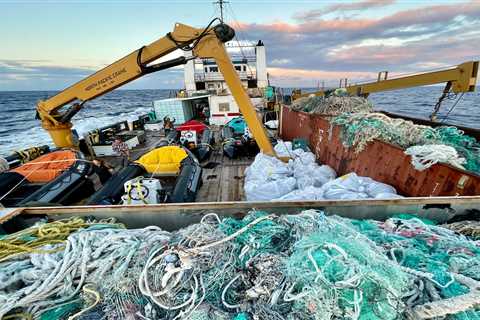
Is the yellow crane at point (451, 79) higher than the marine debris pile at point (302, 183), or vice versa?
the yellow crane at point (451, 79)

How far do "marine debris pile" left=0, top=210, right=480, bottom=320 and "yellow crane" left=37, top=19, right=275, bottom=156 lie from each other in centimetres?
494

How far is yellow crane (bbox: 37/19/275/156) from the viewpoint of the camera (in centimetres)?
572

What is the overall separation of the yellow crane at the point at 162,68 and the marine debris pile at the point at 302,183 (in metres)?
0.92

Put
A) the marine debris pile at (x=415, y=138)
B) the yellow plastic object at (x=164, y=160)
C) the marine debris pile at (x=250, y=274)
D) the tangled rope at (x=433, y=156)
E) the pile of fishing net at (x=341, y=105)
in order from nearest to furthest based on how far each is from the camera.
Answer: the marine debris pile at (x=250, y=274), the tangled rope at (x=433, y=156), the marine debris pile at (x=415, y=138), the yellow plastic object at (x=164, y=160), the pile of fishing net at (x=341, y=105)

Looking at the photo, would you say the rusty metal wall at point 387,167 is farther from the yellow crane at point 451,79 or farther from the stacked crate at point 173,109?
the stacked crate at point 173,109

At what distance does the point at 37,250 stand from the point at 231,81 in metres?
5.47

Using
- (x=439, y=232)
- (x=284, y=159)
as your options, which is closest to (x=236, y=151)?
(x=284, y=159)

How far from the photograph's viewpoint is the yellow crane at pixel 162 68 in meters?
5.72

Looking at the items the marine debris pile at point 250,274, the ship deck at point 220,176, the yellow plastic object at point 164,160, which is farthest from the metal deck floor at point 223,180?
the marine debris pile at point 250,274

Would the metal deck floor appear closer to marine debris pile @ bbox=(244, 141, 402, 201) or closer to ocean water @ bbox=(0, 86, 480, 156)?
marine debris pile @ bbox=(244, 141, 402, 201)

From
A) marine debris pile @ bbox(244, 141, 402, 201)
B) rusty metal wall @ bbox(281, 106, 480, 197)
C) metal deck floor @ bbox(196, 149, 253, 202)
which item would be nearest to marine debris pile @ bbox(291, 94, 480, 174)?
rusty metal wall @ bbox(281, 106, 480, 197)

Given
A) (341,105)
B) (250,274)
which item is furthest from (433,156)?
(341,105)

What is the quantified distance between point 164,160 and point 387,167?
539 centimetres

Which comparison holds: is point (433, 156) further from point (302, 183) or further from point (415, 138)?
point (302, 183)
